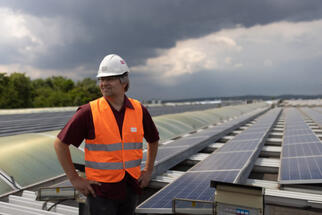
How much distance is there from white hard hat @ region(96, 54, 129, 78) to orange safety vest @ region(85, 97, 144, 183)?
363 mm

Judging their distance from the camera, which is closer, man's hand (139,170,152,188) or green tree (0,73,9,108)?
man's hand (139,170,152,188)

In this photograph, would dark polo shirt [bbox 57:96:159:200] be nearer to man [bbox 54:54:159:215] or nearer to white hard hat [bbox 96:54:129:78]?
man [bbox 54:54:159:215]

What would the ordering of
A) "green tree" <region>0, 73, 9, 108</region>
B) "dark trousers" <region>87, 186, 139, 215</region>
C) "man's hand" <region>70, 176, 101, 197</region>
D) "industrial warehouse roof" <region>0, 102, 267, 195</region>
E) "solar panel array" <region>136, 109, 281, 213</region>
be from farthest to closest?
"green tree" <region>0, 73, 9, 108</region>
"industrial warehouse roof" <region>0, 102, 267, 195</region>
"solar panel array" <region>136, 109, 281, 213</region>
"dark trousers" <region>87, 186, 139, 215</region>
"man's hand" <region>70, 176, 101, 197</region>

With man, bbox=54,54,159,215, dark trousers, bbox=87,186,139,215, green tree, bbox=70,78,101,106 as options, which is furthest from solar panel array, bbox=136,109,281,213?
green tree, bbox=70,78,101,106

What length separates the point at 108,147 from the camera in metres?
3.27

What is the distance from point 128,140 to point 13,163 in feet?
25.4

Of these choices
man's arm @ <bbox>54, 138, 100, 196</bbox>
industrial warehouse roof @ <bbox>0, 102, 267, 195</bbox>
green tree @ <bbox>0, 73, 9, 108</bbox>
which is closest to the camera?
man's arm @ <bbox>54, 138, 100, 196</bbox>

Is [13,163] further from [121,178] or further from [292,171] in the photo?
[292,171]

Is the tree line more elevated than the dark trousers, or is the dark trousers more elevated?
the tree line

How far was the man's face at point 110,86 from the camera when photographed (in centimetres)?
338

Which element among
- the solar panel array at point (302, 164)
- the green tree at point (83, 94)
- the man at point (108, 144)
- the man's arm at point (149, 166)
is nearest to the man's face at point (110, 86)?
the man at point (108, 144)

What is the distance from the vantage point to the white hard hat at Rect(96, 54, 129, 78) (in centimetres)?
339

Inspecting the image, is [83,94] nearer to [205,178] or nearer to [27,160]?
[27,160]

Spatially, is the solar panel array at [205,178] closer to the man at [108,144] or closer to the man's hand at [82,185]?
the man at [108,144]
